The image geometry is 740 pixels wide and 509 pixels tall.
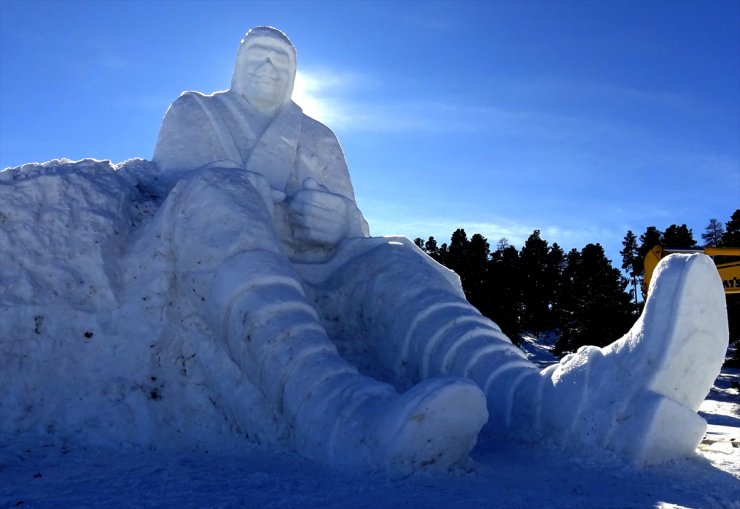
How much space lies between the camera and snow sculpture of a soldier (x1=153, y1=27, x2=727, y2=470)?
3.46 meters

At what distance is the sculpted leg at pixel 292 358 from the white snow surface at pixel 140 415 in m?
0.14

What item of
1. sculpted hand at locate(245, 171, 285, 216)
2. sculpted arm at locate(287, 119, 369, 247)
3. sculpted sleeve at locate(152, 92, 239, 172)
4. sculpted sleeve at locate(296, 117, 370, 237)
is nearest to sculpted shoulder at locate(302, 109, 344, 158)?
sculpted sleeve at locate(296, 117, 370, 237)

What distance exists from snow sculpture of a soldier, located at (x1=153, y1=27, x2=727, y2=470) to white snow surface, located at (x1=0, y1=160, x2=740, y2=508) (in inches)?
6.8

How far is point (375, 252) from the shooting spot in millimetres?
5320

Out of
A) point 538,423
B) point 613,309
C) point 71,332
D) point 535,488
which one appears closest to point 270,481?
point 535,488

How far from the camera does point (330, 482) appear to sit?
3.21m

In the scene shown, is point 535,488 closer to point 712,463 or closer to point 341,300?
point 712,463

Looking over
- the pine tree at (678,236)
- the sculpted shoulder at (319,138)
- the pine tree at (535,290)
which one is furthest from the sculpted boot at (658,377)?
the pine tree at (535,290)

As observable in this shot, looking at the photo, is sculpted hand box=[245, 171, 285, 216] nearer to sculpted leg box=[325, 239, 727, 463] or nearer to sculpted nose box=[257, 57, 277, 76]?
sculpted nose box=[257, 57, 277, 76]

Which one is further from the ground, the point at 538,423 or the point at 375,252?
the point at 375,252

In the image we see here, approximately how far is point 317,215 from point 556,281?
2283cm

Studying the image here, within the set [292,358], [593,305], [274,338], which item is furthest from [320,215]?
[593,305]

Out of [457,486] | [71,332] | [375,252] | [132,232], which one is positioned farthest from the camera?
[375,252]

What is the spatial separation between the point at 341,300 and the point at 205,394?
1.29 m
